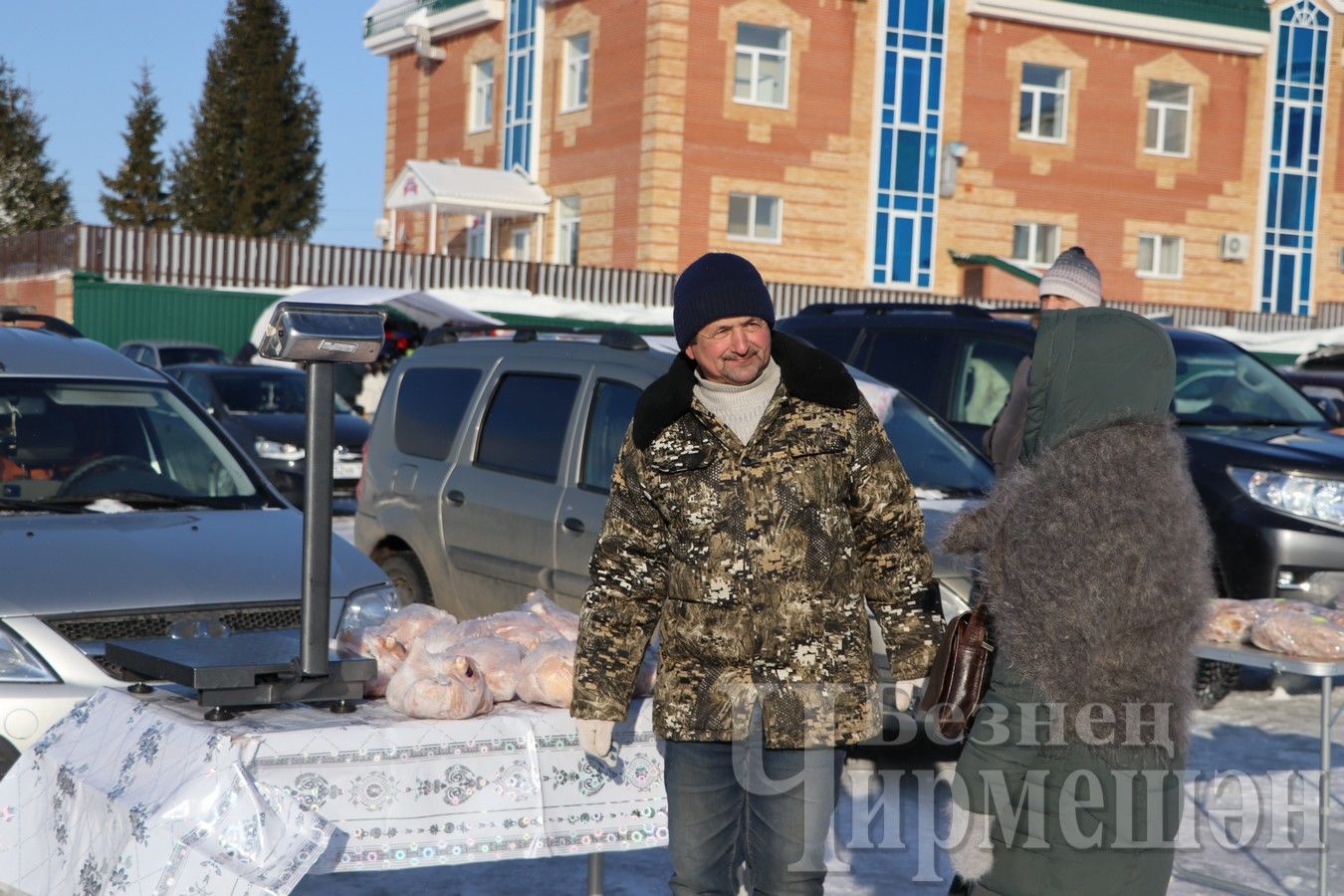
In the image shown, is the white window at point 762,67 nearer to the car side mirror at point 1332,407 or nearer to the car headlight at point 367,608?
the car side mirror at point 1332,407

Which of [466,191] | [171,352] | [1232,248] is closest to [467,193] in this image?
[466,191]

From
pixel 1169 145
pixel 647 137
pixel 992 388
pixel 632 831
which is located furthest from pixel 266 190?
pixel 632 831

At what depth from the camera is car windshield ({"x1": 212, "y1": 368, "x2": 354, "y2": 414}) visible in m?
18.9

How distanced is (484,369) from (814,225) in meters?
28.8

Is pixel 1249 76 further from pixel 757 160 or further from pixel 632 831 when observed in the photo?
pixel 632 831

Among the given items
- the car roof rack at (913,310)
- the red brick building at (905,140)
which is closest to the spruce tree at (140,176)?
the red brick building at (905,140)

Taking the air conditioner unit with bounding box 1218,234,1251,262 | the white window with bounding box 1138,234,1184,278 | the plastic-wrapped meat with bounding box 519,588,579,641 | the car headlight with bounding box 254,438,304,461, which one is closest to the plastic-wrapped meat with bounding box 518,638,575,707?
the plastic-wrapped meat with bounding box 519,588,579,641

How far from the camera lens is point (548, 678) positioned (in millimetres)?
4180

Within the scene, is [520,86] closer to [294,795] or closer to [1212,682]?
[1212,682]

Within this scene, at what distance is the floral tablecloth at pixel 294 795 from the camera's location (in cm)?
367

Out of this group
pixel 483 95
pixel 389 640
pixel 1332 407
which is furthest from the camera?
pixel 483 95

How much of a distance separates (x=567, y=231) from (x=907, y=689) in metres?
35.4

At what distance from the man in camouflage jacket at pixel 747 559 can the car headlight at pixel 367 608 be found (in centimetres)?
220

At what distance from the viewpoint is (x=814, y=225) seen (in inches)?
1435
